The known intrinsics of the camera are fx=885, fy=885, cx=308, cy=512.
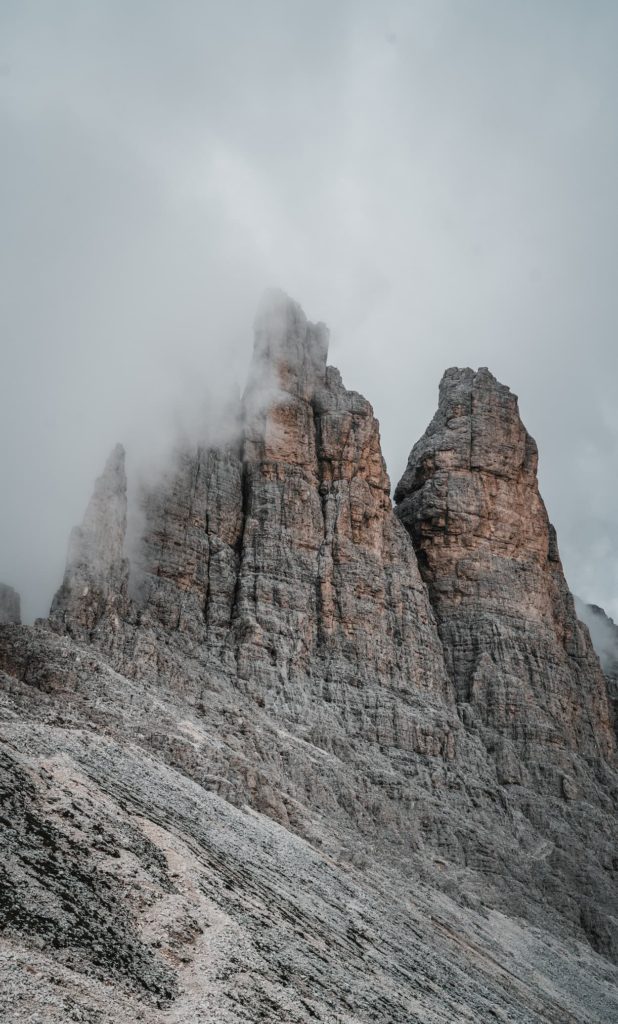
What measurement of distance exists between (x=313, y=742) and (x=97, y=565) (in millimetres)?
19882

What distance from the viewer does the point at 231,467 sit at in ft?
271

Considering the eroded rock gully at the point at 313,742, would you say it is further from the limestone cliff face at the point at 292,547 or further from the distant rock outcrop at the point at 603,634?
the distant rock outcrop at the point at 603,634

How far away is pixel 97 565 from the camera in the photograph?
63.4 metres

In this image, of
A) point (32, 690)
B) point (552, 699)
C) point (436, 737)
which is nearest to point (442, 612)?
point (552, 699)

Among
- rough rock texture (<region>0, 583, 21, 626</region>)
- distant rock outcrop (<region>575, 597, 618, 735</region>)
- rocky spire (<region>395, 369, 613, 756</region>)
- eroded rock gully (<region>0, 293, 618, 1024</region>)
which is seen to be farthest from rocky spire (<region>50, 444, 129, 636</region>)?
distant rock outcrop (<region>575, 597, 618, 735</region>)

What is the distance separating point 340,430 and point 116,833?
64.9 meters

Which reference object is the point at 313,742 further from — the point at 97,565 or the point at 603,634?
the point at 603,634

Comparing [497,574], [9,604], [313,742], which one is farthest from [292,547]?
[9,604]

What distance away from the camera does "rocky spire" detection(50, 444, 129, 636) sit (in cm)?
6019

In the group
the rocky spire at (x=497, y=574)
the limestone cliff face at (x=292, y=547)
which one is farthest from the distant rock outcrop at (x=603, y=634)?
the limestone cliff face at (x=292, y=547)

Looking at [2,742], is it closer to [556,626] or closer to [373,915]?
[373,915]

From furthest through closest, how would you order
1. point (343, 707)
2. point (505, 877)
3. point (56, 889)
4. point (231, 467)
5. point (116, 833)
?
point (231, 467) < point (343, 707) < point (505, 877) < point (116, 833) < point (56, 889)

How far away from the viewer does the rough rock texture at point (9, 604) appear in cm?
6419

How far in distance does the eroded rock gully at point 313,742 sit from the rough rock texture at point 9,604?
672cm
